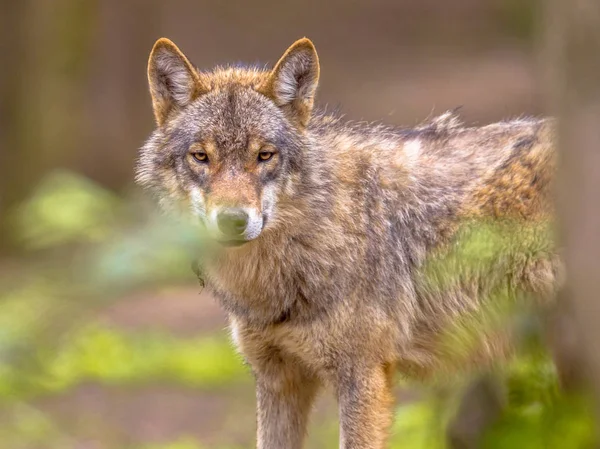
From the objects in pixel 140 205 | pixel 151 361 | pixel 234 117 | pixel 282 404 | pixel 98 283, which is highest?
pixel 151 361

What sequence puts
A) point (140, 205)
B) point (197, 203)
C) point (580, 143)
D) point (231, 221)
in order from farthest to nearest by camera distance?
point (197, 203) → point (231, 221) → point (140, 205) → point (580, 143)

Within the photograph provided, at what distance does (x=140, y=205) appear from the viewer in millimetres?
2180

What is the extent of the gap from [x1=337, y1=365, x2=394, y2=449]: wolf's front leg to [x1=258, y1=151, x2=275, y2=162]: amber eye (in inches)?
44.2

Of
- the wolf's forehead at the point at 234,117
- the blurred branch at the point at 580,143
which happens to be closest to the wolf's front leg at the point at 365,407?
the wolf's forehead at the point at 234,117

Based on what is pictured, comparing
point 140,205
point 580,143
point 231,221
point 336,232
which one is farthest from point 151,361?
point 580,143

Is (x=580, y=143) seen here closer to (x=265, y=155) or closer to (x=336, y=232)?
(x=265, y=155)

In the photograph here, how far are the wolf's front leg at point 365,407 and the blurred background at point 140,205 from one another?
29 cm

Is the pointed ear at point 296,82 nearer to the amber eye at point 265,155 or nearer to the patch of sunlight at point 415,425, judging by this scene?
the amber eye at point 265,155

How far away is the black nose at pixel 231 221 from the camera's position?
4.45 metres

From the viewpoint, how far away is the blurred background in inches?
89.4

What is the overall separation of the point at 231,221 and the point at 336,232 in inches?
33.3

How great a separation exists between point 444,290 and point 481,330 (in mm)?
290

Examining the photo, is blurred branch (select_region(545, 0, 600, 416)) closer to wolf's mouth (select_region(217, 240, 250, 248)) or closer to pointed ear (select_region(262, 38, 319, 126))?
wolf's mouth (select_region(217, 240, 250, 248))

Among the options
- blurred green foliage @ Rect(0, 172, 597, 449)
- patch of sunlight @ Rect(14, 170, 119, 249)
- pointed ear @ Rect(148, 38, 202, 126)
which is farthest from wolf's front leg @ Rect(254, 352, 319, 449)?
patch of sunlight @ Rect(14, 170, 119, 249)
